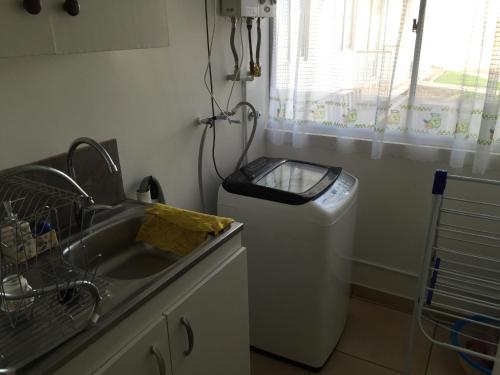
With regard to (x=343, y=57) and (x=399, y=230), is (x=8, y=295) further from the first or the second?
(x=399, y=230)

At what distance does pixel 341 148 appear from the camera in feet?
7.52

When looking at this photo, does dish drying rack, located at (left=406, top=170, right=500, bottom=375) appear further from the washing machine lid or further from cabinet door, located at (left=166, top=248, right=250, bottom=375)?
cabinet door, located at (left=166, top=248, right=250, bottom=375)

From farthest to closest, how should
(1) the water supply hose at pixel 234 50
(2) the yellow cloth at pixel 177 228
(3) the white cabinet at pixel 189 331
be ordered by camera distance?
(1) the water supply hose at pixel 234 50
(2) the yellow cloth at pixel 177 228
(3) the white cabinet at pixel 189 331

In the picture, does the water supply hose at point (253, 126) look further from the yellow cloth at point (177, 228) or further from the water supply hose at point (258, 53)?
the yellow cloth at point (177, 228)

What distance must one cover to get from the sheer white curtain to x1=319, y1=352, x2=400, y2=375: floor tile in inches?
40.2

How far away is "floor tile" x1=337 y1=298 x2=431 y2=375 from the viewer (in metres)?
2.12

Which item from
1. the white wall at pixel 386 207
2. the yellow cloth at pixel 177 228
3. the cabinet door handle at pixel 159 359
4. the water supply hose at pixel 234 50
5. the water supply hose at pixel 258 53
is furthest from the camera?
the white wall at pixel 386 207

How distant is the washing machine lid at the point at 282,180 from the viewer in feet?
6.01

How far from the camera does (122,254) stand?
1.52 metres

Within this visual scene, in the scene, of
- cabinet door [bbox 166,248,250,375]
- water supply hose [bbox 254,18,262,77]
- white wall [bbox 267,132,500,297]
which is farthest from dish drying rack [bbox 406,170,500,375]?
water supply hose [bbox 254,18,262,77]

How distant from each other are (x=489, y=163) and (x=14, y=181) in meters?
1.91

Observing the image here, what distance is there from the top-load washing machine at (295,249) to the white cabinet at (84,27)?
81 cm

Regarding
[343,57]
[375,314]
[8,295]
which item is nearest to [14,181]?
[8,295]

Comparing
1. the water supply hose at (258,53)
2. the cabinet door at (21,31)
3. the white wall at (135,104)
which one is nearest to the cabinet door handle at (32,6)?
the cabinet door at (21,31)
